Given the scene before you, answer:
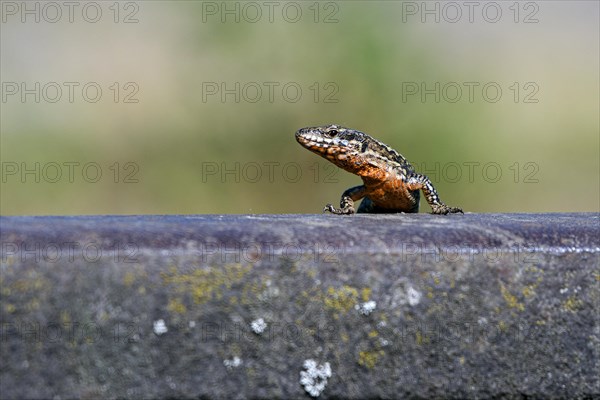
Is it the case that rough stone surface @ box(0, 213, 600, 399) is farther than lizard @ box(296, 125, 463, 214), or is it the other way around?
lizard @ box(296, 125, 463, 214)

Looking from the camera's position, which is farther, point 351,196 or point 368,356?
point 351,196

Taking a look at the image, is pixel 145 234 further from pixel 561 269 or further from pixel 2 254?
pixel 561 269

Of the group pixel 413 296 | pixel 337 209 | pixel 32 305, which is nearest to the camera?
pixel 32 305

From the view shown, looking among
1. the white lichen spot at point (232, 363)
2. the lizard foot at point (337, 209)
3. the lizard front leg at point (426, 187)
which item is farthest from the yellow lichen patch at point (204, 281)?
the lizard front leg at point (426, 187)

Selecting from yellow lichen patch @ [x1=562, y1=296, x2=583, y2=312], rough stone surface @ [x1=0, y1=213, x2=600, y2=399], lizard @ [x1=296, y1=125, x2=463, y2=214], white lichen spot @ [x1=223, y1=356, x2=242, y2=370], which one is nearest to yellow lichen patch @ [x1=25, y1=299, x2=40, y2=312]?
rough stone surface @ [x1=0, y1=213, x2=600, y2=399]

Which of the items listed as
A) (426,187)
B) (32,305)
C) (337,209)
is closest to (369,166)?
(426,187)

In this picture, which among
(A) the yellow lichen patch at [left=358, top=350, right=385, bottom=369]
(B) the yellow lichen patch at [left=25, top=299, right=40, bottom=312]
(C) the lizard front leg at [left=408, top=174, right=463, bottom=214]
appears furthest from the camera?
(C) the lizard front leg at [left=408, top=174, right=463, bottom=214]

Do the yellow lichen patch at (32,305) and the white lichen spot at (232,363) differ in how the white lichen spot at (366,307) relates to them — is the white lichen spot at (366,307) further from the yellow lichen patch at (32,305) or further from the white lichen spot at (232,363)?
the yellow lichen patch at (32,305)

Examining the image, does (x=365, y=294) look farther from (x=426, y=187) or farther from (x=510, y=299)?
(x=426, y=187)

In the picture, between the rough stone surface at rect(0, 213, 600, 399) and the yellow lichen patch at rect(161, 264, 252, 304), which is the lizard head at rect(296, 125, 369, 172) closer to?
the rough stone surface at rect(0, 213, 600, 399)
